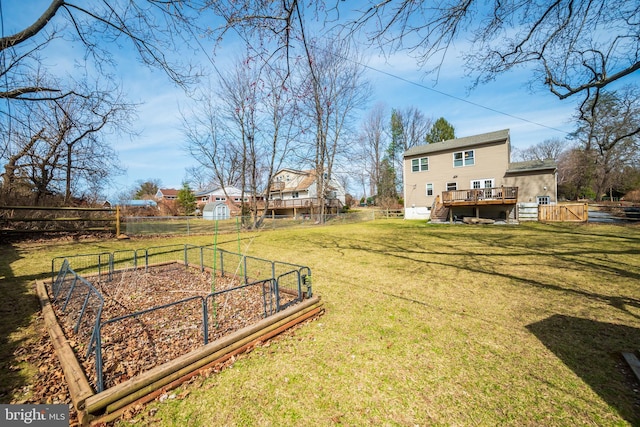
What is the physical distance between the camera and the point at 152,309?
245cm

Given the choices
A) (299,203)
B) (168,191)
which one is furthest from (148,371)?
(168,191)

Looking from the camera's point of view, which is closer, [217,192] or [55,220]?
[55,220]

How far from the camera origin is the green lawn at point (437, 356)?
2193 mm

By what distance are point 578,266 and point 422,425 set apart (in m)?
7.63

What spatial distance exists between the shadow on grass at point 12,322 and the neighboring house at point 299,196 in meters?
21.7

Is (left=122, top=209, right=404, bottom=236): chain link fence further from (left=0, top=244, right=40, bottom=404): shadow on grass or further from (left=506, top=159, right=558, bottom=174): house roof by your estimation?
(left=506, top=159, right=558, bottom=174): house roof

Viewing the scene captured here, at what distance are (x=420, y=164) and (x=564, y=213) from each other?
34.7ft

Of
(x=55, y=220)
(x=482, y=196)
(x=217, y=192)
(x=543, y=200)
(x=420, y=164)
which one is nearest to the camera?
(x=55, y=220)

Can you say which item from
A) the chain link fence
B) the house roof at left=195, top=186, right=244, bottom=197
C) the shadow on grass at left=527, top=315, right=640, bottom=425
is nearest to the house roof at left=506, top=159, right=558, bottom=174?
the chain link fence

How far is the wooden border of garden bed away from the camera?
6.72ft

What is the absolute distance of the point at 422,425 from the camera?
2.06 meters

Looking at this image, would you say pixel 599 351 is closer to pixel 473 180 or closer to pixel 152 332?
pixel 152 332

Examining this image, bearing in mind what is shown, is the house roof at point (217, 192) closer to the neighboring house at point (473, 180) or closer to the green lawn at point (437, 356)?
the neighboring house at point (473, 180)

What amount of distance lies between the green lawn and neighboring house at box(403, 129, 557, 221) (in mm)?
11943
